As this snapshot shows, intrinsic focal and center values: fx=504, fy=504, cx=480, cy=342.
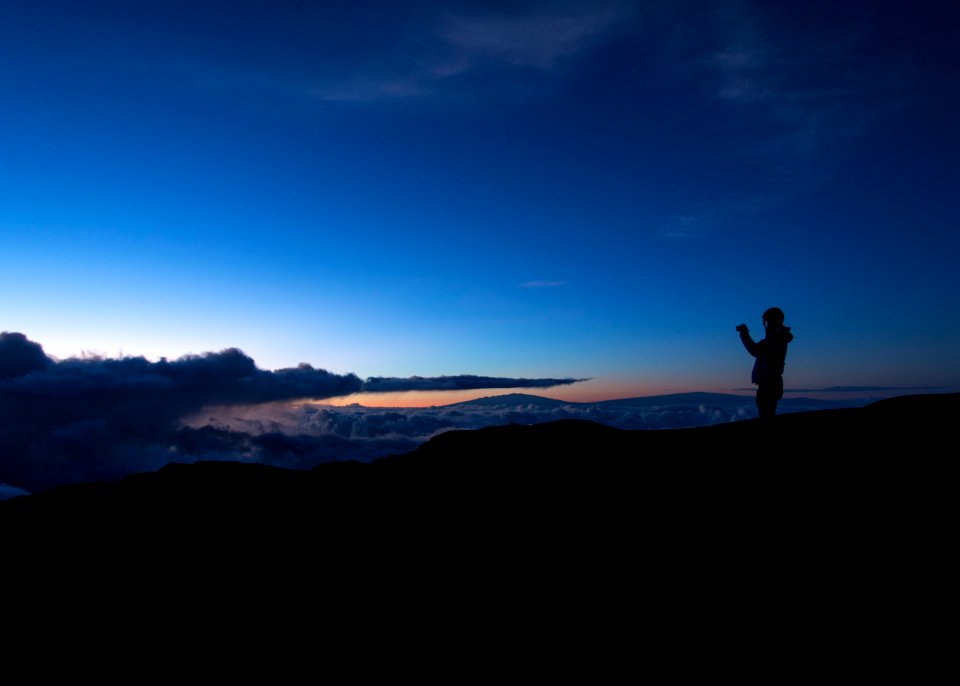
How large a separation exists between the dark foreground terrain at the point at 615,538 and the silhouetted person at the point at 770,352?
1.20 m

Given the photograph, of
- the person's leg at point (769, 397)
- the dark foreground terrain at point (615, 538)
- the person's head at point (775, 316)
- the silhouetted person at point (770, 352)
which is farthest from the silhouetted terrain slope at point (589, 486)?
the person's head at point (775, 316)

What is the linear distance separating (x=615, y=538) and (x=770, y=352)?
5.92m

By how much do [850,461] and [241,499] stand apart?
59.6ft

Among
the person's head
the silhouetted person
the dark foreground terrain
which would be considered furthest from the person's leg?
the person's head

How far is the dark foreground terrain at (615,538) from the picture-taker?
701 cm

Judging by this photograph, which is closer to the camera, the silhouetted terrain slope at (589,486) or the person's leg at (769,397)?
the silhouetted terrain slope at (589,486)

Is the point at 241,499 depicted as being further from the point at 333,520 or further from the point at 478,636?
the point at 478,636

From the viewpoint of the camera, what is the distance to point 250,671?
866cm

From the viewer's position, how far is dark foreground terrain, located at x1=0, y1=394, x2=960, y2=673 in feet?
23.0

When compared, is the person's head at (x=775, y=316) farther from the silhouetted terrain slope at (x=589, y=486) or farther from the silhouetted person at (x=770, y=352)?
the silhouetted terrain slope at (x=589, y=486)

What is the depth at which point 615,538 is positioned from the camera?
9.38 m

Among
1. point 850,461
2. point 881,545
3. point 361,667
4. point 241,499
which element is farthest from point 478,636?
point 241,499

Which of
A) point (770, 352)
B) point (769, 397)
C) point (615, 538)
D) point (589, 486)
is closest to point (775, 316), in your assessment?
point (770, 352)

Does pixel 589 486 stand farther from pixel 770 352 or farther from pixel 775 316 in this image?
pixel 775 316
